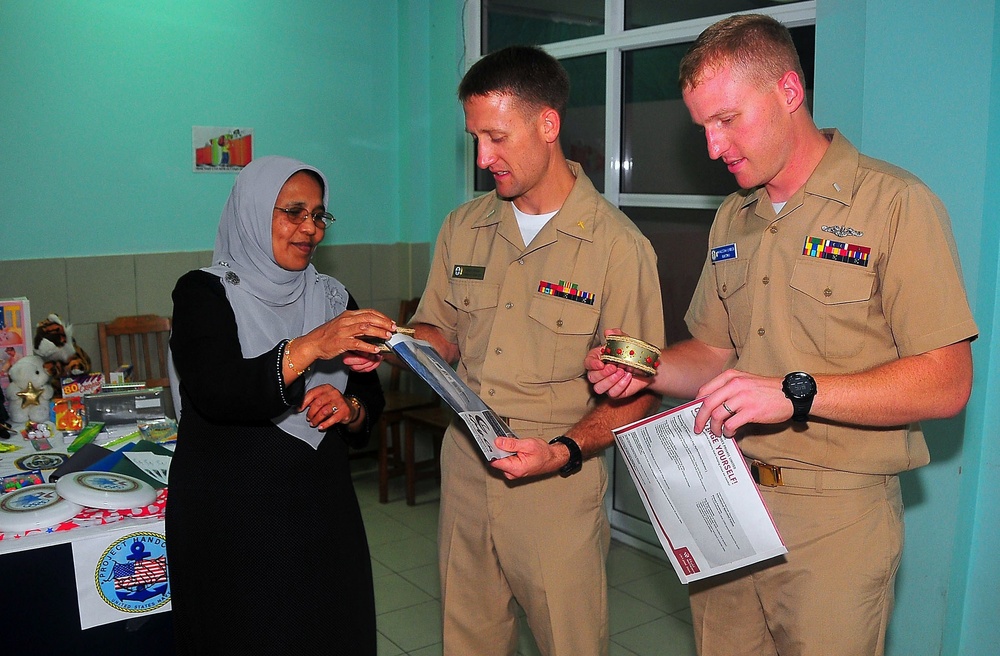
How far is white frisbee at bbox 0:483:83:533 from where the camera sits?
204cm

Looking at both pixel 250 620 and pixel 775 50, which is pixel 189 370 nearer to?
pixel 250 620

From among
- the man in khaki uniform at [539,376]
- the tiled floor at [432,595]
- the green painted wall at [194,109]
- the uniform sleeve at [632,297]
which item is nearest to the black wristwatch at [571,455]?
the man in khaki uniform at [539,376]

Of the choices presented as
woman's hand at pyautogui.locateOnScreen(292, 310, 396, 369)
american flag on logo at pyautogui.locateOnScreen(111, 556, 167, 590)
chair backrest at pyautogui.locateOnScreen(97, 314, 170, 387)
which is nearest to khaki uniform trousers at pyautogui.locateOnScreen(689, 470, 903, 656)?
woman's hand at pyautogui.locateOnScreen(292, 310, 396, 369)

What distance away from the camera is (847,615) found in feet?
5.28

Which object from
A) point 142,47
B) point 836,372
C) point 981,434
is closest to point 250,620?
point 836,372

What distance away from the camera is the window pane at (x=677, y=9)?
3.47 m

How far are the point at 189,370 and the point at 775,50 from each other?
4.54 feet

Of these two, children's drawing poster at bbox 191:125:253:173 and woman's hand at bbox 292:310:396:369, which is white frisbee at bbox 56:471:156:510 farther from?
children's drawing poster at bbox 191:125:253:173

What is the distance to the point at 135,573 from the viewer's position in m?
2.09

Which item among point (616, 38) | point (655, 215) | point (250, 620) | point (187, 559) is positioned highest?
point (616, 38)

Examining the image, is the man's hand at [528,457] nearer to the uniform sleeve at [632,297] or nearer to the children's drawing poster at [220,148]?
the uniform sleeve at [632,297]

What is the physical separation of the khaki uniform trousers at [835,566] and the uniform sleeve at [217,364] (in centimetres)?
105

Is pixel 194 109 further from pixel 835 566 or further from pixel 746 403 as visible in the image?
pixel 835 566

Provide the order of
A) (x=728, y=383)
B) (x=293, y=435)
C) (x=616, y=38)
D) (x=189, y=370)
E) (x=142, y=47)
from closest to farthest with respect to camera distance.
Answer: (x=728, y=383)
(x=189, y=370)
(x=293, y=435)
(x=616, y=38)
(x=142, y=47)
